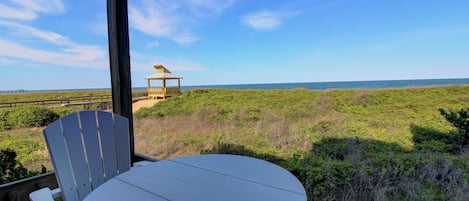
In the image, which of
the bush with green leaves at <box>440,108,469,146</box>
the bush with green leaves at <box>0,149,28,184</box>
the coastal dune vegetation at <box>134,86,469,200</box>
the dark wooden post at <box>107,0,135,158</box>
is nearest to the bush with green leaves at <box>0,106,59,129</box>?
the coastal dune vegetation at <box>134,86,469,200</box>

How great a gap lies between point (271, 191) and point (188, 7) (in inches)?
175

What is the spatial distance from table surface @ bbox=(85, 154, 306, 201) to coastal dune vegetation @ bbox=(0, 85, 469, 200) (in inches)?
42.2

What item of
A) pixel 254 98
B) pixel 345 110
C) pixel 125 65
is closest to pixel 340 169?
pixel 125 65

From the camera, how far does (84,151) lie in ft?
3.51

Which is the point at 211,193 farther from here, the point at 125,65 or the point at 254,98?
the point at 254,98

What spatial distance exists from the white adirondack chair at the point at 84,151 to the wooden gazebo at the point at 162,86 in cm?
790

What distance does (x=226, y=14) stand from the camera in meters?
5.50

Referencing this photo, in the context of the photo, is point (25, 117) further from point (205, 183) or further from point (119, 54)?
point (205, 183)

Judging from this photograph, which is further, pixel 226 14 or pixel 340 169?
pixel 226 14

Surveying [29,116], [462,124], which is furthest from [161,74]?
[462,124]

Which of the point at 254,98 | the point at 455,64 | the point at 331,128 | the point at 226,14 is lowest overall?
the point at 331,128

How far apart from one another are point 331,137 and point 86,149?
A: 3.74 m

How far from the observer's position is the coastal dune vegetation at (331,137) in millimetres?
1744

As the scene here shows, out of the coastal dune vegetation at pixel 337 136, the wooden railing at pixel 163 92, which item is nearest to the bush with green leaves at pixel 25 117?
the coastal dune vegetation at pixel 337 136
